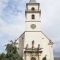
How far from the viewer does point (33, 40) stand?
49781mm

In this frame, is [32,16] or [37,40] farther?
[32,16]

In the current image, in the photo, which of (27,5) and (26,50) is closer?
(26,50)

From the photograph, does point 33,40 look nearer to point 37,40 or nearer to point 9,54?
point 37,40

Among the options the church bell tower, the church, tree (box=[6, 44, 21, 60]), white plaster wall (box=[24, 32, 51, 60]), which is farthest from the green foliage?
the church bell tower

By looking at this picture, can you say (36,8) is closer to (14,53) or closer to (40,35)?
(40,35)

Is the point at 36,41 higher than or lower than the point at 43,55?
higher

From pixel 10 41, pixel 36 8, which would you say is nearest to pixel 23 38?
pixel 36 8

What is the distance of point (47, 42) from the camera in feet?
170

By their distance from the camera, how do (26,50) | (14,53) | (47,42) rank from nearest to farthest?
(14,53), (26,50), (47,42)

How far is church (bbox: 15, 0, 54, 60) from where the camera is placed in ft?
159

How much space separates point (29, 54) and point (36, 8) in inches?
497

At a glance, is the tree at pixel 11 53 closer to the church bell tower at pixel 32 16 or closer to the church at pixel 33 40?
the church at pixel 33 40

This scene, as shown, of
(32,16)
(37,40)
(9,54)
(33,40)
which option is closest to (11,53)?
(9,54)

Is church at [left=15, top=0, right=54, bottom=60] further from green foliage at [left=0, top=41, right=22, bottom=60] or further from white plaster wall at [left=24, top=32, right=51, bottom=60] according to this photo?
green foliage at [left=0, top=41, right=22, bottom=60]
